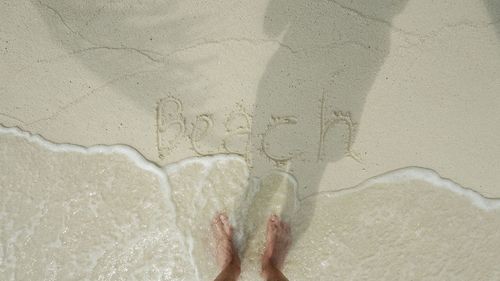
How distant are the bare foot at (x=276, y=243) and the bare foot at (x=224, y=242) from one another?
0.71 ft

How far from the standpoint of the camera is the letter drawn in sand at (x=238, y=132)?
2658 millimetres

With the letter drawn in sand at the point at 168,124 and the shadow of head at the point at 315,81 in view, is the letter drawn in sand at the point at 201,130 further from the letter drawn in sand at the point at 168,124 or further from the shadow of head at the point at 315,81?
the shadow of head at the point at 315,81

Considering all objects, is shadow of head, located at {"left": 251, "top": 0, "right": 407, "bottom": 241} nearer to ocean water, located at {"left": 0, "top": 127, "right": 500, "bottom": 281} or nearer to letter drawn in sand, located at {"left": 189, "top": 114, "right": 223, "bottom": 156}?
ocean water, located at {"left": 0, "top": 127, "right": 500, "bottom": 281}

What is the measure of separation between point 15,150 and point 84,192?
0.57 metres

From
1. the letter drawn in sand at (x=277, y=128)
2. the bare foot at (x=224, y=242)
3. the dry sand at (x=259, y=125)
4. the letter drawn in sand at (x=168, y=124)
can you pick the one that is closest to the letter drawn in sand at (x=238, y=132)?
the dry sand at (x=259, y=125)

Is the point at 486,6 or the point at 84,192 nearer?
the point at 486,6

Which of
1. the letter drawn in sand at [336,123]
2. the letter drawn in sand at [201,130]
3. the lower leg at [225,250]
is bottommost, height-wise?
the lower leg at [225,250]

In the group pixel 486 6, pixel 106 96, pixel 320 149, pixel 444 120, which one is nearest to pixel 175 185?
pixel 106 96

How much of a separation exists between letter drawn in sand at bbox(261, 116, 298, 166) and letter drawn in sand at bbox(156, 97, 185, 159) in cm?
58

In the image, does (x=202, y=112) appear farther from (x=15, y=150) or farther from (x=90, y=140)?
(x=15, y=150)

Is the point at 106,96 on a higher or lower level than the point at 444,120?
lower

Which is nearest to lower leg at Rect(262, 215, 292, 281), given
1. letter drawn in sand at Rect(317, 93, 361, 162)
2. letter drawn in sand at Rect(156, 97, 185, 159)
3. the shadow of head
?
the shadow of head

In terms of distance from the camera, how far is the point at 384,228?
2707 mm

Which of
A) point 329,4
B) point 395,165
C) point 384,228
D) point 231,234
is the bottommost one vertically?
point 231,234
